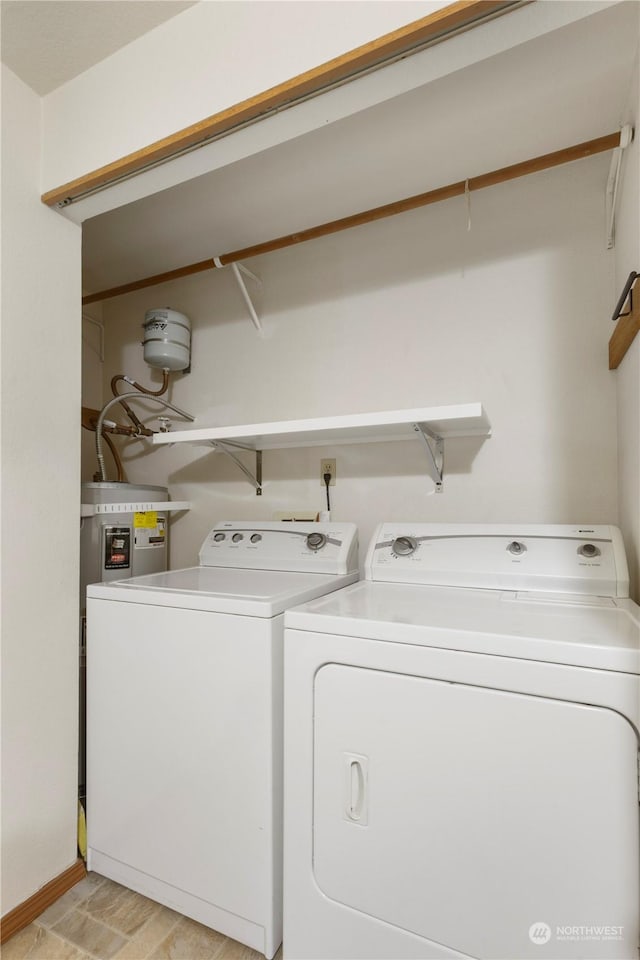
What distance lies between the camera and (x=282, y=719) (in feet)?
3.95

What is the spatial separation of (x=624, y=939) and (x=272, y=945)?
0.83 metres

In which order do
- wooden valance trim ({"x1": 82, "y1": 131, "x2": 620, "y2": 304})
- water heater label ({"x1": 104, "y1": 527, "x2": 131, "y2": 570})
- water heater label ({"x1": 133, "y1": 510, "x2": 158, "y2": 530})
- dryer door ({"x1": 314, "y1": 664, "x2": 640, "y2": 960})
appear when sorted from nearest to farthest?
dryer door ({"x1": 314, "y1": 664, "x2": 640, "y2": 960})
wooden valance trim ({"x1": 82, "y1": 131, "x2": 620, "y2": 304})
water heater label ({"x1": 104, "y1": 527, "x2": 131, "y2": 570})
water heater label ({"x1": 133, "y1": 510, "x2": 158, "y2": 530})

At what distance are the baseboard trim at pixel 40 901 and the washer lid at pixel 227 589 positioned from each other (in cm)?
85

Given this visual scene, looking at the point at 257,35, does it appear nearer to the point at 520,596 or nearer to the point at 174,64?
the point at 174,64

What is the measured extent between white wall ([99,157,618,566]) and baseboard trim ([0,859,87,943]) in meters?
1.18

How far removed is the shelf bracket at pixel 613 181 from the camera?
4.24ft

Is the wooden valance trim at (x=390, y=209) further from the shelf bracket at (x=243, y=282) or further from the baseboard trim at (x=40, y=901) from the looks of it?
the baseboard trim at (x=40, y=901)

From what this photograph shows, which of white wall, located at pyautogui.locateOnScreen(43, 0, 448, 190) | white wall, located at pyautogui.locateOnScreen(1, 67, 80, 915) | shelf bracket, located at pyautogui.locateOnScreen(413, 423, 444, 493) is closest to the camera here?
white wall, located at pyautogui.locateOnScreen(43, 0, 448, 190)

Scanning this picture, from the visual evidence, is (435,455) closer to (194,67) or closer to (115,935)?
(194,67)

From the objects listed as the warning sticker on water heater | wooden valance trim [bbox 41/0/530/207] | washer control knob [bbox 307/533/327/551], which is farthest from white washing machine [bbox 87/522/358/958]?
wooden valance trim [bbox 41/0/530/207]

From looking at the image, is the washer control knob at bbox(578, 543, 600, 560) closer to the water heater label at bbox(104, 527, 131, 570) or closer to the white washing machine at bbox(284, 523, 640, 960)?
the white washing machine at bbox(284, 523, 640, 960)

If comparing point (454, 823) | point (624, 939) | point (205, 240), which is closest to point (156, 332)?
point (205, 240)

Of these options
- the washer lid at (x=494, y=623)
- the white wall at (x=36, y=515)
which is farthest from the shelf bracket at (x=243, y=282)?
the washer lid at (x=494, y=623)

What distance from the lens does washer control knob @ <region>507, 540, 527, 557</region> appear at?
1.41m
